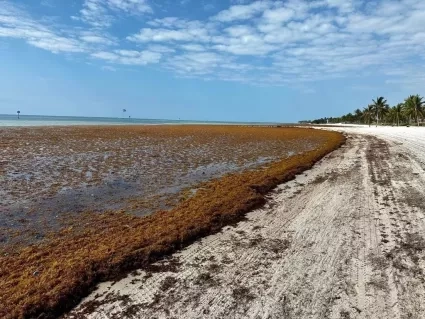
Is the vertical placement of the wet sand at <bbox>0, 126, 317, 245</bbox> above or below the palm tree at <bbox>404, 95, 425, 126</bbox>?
below

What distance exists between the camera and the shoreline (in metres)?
5.09

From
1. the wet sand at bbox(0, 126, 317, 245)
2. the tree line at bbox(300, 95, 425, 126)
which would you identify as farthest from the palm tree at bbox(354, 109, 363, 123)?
the wet sand at bbox(0, 126, 317, 245)

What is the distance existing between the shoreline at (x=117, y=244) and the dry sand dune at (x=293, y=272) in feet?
1.07

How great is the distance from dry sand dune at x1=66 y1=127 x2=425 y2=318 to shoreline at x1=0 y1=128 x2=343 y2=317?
12.8 inches

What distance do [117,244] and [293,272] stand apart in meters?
3.75

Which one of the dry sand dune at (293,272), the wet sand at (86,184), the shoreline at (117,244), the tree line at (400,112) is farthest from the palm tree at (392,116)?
the shoreline at (117,244)

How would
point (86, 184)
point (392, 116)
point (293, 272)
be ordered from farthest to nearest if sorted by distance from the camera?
point (392, 116) → point (86, 184) → point (293, 272)

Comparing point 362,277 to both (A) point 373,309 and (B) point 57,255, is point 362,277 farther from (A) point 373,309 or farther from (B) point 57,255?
(B) point 57,255

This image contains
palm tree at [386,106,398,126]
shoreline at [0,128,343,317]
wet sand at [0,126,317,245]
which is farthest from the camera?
palm tree at [386,106,398,126]

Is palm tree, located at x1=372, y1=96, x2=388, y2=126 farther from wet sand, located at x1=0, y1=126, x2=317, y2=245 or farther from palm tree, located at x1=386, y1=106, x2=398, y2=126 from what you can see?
wet sand, located at x1=0, y1=126, x2=317, y2=245

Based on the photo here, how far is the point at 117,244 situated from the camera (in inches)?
268

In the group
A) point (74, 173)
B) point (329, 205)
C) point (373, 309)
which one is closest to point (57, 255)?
point (373, 309)

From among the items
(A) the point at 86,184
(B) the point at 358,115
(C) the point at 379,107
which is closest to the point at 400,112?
(C) the point at 379,107

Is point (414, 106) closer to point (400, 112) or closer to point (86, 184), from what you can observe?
point (400, 112)
